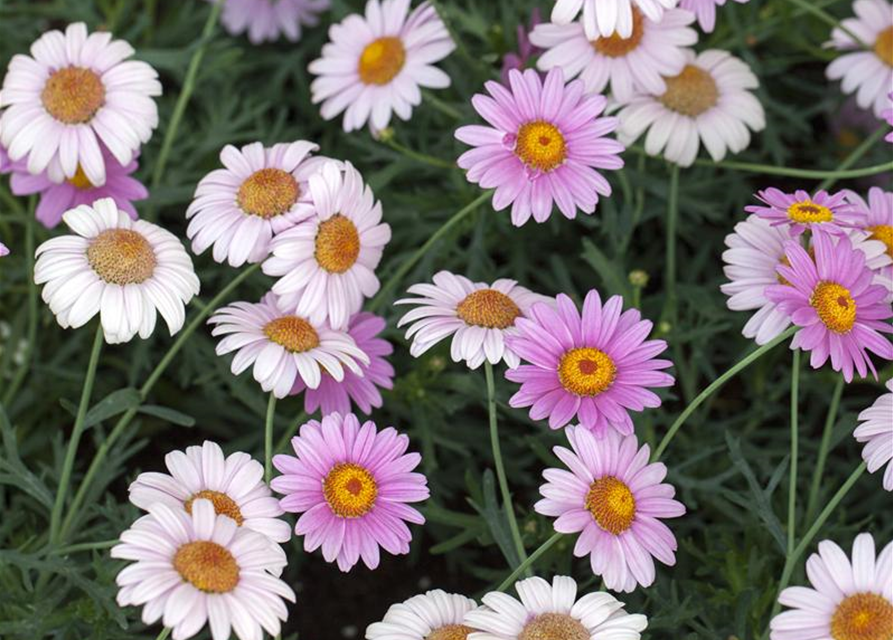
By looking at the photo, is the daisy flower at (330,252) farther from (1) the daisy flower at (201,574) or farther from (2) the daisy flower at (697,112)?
(2) the daisy flower at (697,112)

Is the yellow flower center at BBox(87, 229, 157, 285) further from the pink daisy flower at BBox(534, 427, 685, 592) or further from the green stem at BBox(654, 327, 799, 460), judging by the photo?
the green stem at BBox(654, 327, 799, 460)

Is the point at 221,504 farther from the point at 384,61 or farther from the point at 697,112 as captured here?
the point at 697,112

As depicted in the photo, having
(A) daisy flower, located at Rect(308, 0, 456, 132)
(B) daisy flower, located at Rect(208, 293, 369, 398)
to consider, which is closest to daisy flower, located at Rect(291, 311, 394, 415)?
(B) daisy flower, located at Rect(208, 293, 369, 398)

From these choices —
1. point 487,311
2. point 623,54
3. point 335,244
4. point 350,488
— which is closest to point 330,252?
point 335,244

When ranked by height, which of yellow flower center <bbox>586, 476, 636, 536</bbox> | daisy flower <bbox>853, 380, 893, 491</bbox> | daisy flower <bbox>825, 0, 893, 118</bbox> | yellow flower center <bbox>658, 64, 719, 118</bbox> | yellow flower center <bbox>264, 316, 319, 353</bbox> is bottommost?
yellow flower center <bbox>586, 476, 636, 536</bbox>

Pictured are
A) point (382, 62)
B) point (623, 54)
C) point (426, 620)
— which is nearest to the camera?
point (426, 620)

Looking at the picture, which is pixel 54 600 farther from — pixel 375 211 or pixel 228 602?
pixel 375 211
